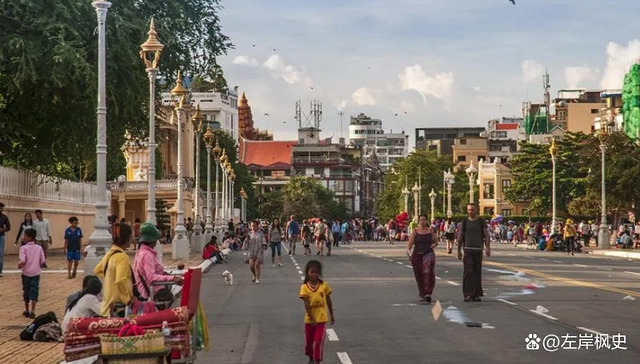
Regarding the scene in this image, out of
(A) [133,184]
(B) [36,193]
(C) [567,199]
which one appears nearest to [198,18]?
(B) [36,193]

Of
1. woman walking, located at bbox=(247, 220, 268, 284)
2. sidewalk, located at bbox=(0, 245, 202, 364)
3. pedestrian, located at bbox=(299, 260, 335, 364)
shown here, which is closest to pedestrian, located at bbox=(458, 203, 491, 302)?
sidewalk, located at bbox=(0, 245, 202, 364)

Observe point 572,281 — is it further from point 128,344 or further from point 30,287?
point 128,344

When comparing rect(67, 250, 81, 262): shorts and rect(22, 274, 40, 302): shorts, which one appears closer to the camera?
rect(22, 274, 40, 302): shorts

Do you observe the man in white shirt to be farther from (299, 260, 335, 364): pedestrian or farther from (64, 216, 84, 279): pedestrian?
(299, 260, 335, 364): pedestrian

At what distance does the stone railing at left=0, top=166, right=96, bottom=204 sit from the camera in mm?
51969

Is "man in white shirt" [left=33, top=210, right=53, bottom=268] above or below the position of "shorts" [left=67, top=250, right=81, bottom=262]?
above

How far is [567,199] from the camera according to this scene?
122000 millimetres

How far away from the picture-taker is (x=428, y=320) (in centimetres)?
2084

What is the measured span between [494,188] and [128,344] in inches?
6187

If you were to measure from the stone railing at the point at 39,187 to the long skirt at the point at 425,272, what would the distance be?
29.2 metres

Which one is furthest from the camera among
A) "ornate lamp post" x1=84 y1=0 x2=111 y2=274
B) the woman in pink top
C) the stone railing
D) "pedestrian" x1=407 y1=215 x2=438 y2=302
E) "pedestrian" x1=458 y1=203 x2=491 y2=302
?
the stone railing

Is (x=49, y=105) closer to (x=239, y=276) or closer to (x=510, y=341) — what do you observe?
(x=239, y=276)

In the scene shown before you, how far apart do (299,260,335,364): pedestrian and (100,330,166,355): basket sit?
3731mm

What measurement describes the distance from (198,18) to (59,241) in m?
17.6
